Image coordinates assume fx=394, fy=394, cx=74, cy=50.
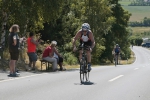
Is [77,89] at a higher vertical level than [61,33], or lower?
lower

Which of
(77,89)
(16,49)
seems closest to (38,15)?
(16,49)

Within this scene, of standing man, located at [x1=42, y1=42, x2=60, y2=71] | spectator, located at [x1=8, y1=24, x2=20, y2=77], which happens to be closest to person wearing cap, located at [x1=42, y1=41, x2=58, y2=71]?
standing man, located at [x1=42, y1=42, x2=60, y2=71]

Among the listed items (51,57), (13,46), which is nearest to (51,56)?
(51,57)

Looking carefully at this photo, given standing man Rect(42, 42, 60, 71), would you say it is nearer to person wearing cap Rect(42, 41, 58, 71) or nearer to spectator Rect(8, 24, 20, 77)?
person wearing cap Rect(42, 41, 58, 71)

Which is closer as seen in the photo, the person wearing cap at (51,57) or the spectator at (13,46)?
the spectator at (13,46)

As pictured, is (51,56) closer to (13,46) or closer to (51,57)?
(51,57)

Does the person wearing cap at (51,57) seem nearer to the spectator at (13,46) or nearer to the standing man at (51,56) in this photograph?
the standing man at (51,56)

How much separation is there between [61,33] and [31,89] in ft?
97.7

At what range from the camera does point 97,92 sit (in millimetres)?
10492

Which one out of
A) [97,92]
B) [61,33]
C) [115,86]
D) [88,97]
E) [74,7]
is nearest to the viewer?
[88,97]

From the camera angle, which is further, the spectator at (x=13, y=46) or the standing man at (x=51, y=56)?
the standing man at (x=51, y=56)

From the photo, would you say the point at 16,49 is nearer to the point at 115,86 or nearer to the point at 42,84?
the point at 42,84

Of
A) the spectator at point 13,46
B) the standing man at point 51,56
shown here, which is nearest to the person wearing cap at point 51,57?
the standing man at point 51,56

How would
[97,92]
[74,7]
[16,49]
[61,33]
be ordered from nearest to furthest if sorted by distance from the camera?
[97,92] < [16,49] < [61,33] < [74,7]
